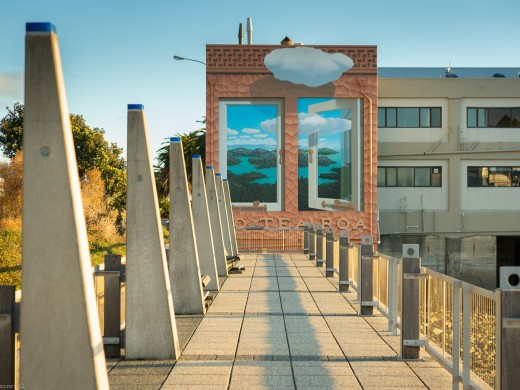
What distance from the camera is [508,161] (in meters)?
43.9

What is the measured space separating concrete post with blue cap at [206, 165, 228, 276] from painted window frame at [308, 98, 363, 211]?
18.3m

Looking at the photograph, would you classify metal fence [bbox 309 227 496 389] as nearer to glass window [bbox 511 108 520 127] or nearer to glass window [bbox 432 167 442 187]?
glass window [bbox 432 167 442 187]

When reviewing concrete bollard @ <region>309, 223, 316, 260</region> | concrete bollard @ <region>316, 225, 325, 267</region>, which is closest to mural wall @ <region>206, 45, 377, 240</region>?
concrete bollard @ <region>309, 223, 316, 260</region>

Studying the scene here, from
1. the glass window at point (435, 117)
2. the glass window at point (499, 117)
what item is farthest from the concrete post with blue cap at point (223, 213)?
the glass window at point (499, 117)

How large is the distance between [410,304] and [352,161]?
2872 cm

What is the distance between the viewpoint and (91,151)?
51.8 meters

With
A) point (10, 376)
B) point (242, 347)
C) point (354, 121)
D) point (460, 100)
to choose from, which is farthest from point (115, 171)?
point (10, 376)

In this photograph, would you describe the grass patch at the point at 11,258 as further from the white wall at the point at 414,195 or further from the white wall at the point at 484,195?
the white wall at the point at 484,195

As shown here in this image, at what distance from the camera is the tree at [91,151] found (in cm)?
4803

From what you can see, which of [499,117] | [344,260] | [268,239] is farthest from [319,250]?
[499,117]

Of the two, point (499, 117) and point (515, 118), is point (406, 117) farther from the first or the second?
point (515, 118)

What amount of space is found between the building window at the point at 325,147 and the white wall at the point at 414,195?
645 cm

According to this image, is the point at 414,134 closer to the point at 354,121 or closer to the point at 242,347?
the point at 354,121

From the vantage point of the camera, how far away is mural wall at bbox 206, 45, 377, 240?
3678 cm
